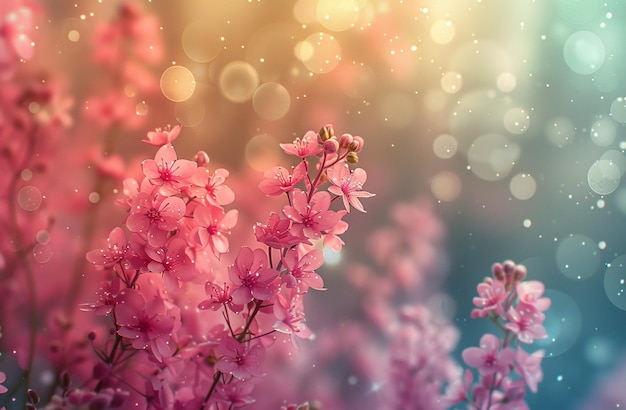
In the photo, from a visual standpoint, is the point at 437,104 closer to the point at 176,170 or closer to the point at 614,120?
the point at 614,120

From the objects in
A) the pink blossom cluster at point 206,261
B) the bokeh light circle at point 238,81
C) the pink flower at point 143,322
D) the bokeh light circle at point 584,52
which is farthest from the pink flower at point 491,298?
the bokeh light circle at point 584,52

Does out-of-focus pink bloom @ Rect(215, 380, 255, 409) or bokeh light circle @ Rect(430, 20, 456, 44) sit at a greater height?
bokeh light circle @ Rect(430, 20, 456, 44)

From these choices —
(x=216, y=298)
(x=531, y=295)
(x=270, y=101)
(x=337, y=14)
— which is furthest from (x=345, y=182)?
(x=337, y=14)

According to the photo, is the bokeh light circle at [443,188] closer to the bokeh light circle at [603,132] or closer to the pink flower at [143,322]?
the bokeh light circle at [603,132]

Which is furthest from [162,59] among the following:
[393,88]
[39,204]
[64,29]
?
[393,88]

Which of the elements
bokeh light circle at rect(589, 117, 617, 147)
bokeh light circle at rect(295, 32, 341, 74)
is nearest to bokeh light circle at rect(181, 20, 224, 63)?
bokeh light circle at rect(295, 32, 341, 74)

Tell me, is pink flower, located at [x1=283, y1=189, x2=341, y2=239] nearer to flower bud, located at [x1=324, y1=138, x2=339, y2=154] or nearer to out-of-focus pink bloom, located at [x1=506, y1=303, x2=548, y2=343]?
flower bud, located at [x1=324, y1=138, x2=339, y2=154]
